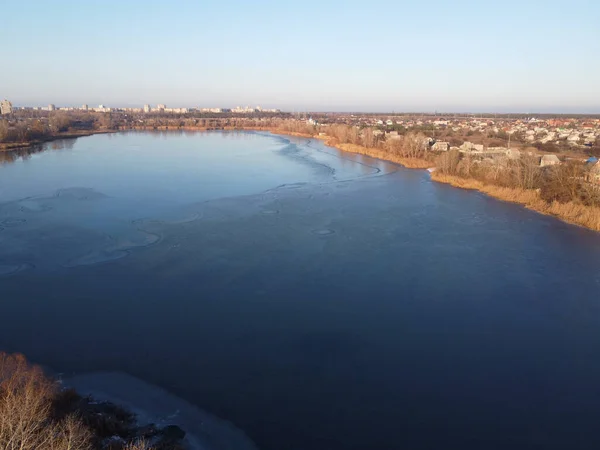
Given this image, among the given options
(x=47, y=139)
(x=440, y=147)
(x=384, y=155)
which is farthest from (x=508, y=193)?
(x=47, y=139)

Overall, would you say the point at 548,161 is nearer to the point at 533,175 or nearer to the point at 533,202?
the point at 533,175

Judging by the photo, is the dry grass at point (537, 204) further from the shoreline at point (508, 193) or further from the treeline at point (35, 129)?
the treeline at point (35, 129)

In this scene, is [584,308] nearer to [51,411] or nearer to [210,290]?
[210,290]

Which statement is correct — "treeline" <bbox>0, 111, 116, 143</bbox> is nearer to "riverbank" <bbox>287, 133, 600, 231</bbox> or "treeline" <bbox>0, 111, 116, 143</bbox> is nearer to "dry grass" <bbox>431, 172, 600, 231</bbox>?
"riverbank" <bbox>287, 133, 600, 231</bbox>

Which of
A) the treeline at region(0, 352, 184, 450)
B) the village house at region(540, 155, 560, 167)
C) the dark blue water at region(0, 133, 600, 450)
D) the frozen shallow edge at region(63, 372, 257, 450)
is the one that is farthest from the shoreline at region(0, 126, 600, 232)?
the treeline at region(0, 352, 184, 450)

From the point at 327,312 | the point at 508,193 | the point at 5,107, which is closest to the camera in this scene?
the point at 327,312

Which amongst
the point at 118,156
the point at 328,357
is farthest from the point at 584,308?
the point at 118,156

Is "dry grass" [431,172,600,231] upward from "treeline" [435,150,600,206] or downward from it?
downward

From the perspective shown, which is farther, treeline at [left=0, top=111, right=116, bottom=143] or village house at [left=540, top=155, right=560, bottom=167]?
treeline at [left=0, top=111, right=116, bottom=143]
